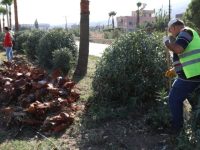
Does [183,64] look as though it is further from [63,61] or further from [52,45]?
[52,45]

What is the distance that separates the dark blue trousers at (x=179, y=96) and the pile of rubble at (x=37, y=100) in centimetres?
203

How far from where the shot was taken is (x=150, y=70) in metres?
7.22

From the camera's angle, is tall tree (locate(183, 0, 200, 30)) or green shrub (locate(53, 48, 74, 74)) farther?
tall tree (locate(183, 0, 200, 30))

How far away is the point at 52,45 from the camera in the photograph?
14.1 m

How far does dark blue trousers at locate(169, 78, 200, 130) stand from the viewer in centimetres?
538

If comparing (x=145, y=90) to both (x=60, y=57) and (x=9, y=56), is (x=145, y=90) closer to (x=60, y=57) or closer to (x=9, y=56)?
(x=60, y=57)

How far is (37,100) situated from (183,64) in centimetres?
345

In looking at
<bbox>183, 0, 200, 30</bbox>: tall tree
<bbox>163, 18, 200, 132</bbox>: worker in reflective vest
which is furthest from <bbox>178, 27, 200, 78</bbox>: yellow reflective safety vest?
<bbox>183, 0, 200, 30</bbox>: tall tree

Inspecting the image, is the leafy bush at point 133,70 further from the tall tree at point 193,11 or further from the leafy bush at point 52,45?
the tall tree at point 193,11

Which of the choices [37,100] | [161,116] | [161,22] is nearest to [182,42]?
[161,116]

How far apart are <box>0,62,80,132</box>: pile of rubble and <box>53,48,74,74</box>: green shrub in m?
2.71

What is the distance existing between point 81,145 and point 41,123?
1229 mm

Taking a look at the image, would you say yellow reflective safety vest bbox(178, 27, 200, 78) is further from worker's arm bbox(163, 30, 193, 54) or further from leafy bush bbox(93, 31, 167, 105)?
leafy bush bbox(93, 31, 167, 105)

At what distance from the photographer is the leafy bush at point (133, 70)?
715cm
